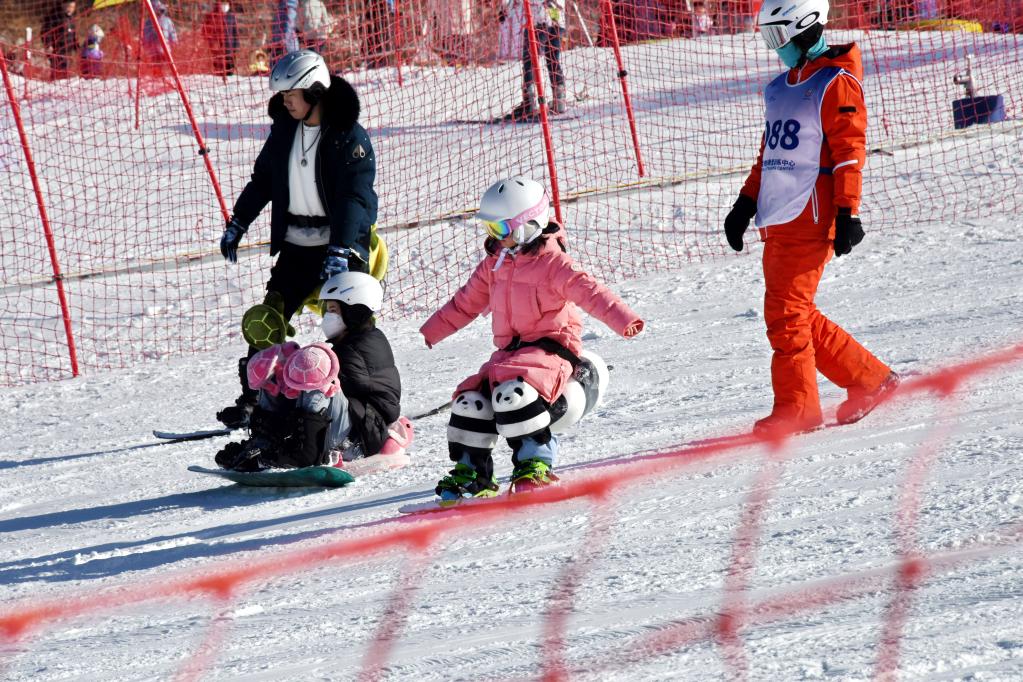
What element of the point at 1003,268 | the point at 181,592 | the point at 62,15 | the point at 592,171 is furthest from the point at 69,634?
the point at 62,15

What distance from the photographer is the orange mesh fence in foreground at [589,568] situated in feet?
11.4

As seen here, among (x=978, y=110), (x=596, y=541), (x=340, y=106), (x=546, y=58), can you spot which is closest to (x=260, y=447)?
(x=340, y=106)

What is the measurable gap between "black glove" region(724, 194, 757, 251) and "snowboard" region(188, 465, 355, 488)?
1.92 m

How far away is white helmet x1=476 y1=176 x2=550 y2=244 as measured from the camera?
5.11m

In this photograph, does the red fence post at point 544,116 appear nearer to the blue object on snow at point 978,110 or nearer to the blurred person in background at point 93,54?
the blue object on snow at point 978,110

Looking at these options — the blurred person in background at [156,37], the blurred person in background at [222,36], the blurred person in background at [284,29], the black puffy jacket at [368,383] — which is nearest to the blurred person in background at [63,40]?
the blurred person in background at [156,37]

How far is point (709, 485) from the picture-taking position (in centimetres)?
483

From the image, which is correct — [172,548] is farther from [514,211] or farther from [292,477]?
[514,211]

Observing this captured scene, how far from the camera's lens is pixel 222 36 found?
1702 cm

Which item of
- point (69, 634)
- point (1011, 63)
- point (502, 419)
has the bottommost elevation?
point (69, 634)

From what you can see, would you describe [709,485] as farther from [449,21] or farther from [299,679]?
[449,21]

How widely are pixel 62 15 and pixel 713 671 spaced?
19581 mm

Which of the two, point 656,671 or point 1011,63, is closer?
point 656,671

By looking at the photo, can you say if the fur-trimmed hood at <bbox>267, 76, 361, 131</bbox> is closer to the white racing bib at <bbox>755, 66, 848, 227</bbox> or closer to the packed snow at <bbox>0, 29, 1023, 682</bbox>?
the packed snow at <bbox>0, 29, 1023, 682</bbox>
